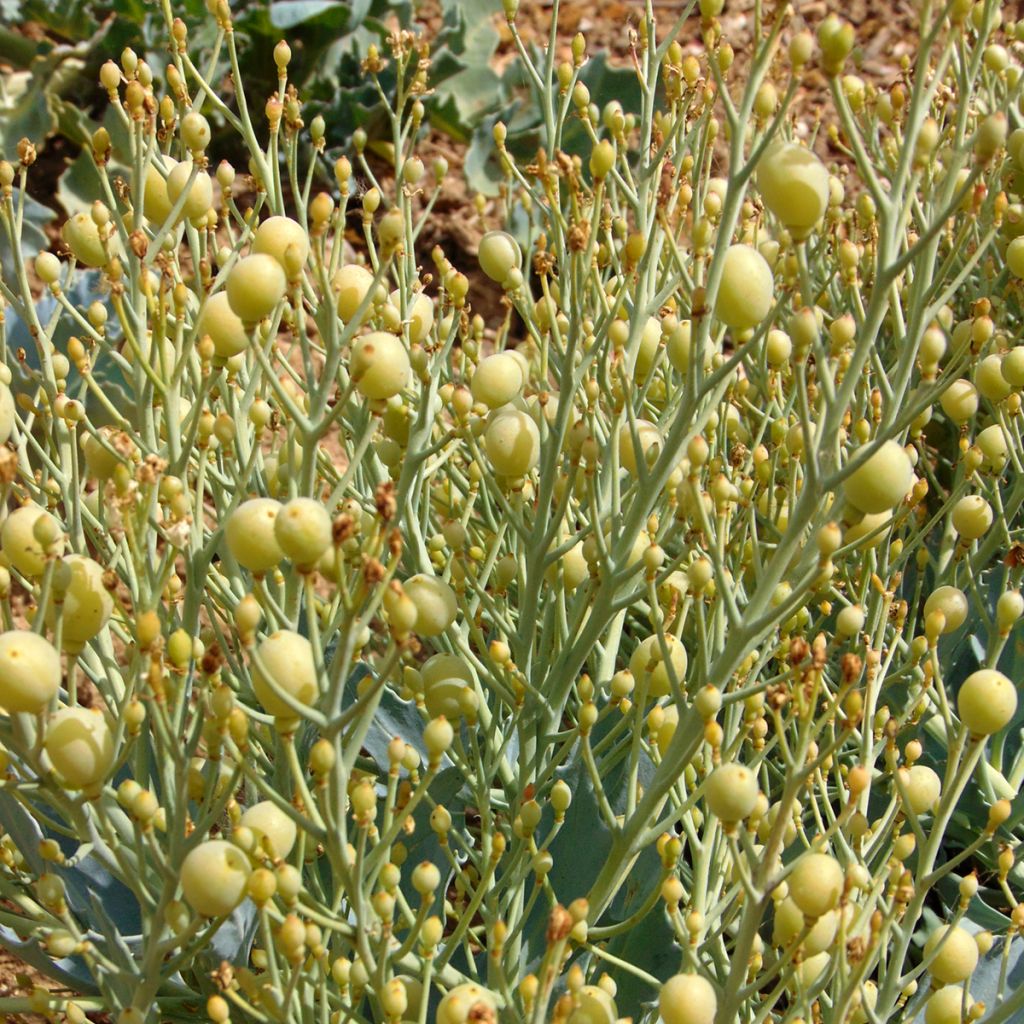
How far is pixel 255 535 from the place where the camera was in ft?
2.13

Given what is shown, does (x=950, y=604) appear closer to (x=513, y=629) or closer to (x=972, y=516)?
(x=972, y=516)

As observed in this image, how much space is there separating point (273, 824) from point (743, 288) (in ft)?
1.27

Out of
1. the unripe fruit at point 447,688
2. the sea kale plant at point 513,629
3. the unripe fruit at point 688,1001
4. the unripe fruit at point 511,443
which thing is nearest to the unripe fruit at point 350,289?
the sea kale plant at point 513,629

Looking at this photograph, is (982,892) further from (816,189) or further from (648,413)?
(816,189)

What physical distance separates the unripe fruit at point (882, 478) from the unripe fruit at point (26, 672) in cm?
41

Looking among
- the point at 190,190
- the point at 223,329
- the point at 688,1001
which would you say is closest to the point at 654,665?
the point at 688,1001

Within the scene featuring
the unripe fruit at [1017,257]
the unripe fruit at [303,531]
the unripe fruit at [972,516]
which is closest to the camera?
the unripe fruit at [303,531]

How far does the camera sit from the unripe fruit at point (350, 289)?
0.81 meters

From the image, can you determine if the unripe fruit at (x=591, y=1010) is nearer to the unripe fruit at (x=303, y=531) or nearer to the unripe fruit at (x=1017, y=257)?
the unripe fruit at (x=303, y=531)

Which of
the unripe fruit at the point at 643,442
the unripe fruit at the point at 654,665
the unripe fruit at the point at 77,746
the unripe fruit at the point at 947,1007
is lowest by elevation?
the unripe fruit at the point at 947,1007

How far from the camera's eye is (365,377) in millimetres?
702

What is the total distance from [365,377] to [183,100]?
0.38 metres

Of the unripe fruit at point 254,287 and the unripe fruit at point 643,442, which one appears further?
the unripe fruit at point 643,442

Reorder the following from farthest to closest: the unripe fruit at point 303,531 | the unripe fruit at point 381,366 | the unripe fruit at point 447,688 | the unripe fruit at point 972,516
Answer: the unripe fruit at point 972,516, the unripe fruit at point 447,688, the unripe fruit at point 381,366, the unripe fruit at point 303,531
